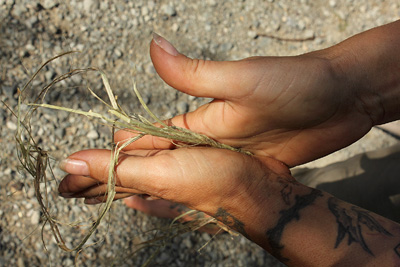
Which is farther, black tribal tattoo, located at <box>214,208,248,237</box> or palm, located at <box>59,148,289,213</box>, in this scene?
black tribal tattoo, located at <box>214,208,248,237</box>

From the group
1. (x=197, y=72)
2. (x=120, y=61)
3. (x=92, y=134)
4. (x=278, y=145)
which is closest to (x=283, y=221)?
(x=278, y=145)

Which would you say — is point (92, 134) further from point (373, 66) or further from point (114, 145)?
point (373, 66)

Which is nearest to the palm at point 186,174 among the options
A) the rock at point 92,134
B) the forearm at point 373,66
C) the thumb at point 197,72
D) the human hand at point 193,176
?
the human hand at point 193,176

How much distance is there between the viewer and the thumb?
1409 mm

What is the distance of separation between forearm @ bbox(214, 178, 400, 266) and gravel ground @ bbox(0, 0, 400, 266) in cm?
78

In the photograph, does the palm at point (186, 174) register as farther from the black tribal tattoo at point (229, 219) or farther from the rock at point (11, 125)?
the rock at point (11, 125)

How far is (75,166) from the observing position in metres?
1.47

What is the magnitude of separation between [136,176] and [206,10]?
6.29ft

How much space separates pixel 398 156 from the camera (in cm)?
195

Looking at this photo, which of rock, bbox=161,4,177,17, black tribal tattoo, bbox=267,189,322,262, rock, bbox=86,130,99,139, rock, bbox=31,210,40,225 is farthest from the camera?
rock, bbox=161,4,177,17

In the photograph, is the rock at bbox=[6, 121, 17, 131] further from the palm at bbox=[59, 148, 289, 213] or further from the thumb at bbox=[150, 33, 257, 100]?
the thumb at bbox=[150, 33, 257, 100]

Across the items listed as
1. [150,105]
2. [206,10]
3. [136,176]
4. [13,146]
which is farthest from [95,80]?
[136,176]

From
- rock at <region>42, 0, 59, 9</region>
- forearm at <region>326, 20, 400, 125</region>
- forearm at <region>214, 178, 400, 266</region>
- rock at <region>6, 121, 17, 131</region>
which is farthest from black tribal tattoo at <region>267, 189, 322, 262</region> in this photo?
rock at <region>42, 0, 59, 9</region>

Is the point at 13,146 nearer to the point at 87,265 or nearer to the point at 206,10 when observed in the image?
the point at 87,265
